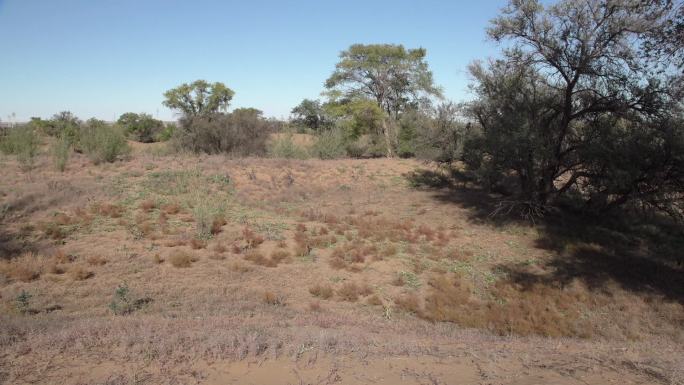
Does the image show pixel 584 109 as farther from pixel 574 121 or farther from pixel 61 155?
pixel 61 155

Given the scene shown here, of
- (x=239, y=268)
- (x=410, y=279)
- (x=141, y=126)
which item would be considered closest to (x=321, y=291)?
(x=239, y=268)

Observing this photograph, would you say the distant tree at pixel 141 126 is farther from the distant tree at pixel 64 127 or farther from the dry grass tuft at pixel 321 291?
the dry grass tuft at pixel 321 291

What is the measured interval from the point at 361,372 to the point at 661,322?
733cm

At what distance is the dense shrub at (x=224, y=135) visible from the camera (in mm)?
26438

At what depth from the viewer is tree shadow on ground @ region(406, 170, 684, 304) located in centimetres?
1059

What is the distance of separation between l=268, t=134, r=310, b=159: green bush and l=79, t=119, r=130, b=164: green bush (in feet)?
27.6

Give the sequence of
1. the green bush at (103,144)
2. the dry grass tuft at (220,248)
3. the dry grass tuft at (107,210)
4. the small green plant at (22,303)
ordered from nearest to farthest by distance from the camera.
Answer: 1. the small green plant at (22,303)
2. the dry grass tuft at (220,248)
3. the dry grass tuft at (107,210)
4. the green bush at (103,144)

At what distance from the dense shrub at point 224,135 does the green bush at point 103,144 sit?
228 inches

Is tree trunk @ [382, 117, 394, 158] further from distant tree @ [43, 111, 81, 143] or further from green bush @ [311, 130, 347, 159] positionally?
distant tree @ [43, 111, 81, 143]

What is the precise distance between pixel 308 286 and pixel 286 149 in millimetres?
17883

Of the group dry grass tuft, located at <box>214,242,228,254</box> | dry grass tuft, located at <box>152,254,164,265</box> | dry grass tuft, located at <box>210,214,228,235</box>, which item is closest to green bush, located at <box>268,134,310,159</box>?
dry grass tuft, located at <box>210,214,228,235</box>

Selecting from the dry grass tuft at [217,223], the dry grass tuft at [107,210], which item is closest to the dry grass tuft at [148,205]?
the dry grass tuft at [107,210]

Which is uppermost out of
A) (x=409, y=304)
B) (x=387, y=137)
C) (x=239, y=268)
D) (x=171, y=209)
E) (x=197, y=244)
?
(x=387, y=137)

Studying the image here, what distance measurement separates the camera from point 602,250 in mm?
12516
